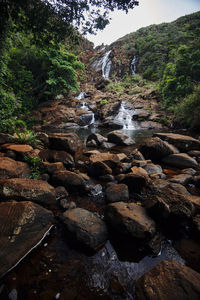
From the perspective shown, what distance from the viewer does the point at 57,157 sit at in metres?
4.61

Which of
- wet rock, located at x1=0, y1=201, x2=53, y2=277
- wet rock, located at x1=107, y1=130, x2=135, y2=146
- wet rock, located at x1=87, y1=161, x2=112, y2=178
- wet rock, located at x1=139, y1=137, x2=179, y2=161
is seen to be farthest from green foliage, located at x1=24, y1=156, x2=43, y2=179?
wet rock, located at x1=107, y1=130, x2=135, y2=146

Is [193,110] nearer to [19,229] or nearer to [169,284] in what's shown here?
[169,284]

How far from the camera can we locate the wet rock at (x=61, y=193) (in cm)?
319

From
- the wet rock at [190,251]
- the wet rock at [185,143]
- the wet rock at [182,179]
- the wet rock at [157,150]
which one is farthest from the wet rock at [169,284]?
the wet rock at [185,143]

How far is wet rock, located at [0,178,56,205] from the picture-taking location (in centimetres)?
258

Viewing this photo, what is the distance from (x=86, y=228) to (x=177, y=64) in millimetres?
21929

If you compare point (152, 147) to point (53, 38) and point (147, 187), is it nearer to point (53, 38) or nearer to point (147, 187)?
point (147, 187)

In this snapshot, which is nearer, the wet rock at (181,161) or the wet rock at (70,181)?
the wet rock at (70,181)

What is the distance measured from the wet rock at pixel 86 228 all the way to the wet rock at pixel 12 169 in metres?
1.73

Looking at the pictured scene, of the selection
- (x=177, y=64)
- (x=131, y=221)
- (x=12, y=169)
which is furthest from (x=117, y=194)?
(x=177, y=64)

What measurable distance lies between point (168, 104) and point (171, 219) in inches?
783

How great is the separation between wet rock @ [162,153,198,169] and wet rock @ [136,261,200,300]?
13.9ft

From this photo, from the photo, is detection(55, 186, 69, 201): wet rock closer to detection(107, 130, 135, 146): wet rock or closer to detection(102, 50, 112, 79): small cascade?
detection(107, 130, 135, 146): wet rock

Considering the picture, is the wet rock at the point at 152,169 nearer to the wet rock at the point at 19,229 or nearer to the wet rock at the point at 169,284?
the wet rock at the point at 169,284
